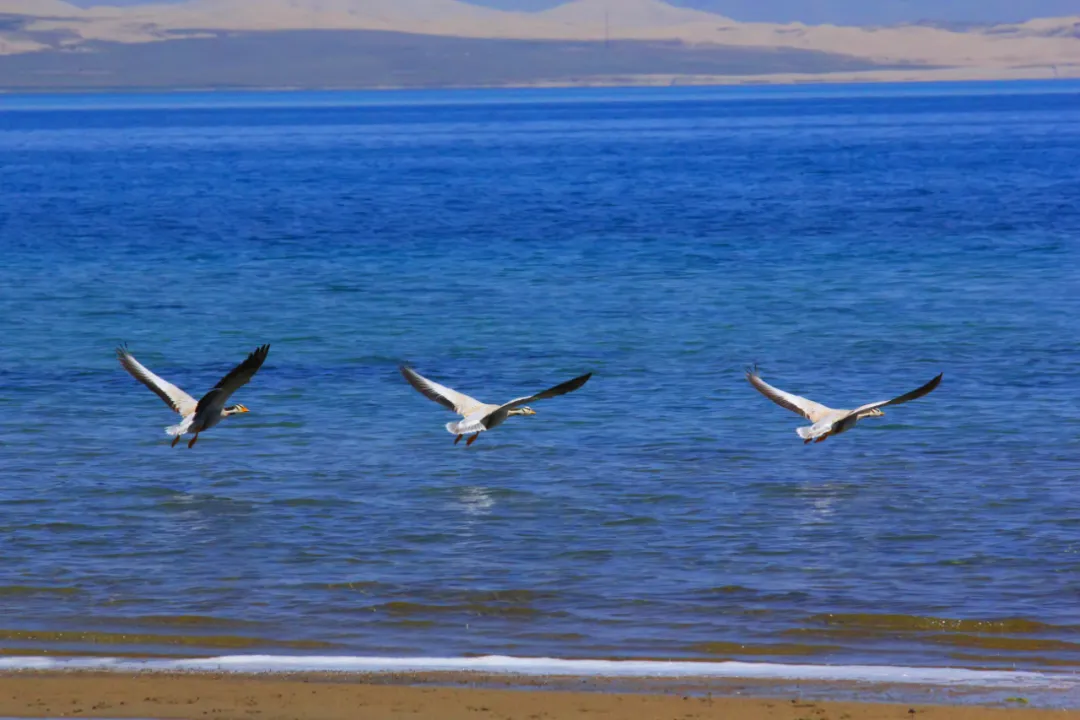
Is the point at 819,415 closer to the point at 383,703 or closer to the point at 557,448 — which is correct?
the point at 557,448

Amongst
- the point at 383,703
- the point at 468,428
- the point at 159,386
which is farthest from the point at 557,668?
the point at 159,386

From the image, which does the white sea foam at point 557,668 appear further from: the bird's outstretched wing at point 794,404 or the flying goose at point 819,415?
the bird's outstretched wing at point 794,404

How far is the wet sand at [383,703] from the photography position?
1076cm

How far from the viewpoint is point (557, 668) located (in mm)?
12133

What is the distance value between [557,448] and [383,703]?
9.94 meters

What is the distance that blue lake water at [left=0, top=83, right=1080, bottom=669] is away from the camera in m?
13.7

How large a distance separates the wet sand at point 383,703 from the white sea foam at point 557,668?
41 cm

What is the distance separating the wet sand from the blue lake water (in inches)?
49.3

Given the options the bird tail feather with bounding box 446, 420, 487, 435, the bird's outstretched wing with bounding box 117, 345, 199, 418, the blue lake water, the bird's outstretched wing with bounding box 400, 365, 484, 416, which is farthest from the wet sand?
the bird's outstretched wing with bounding box 400, 365, 484, 416

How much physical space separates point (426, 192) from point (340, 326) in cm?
4611

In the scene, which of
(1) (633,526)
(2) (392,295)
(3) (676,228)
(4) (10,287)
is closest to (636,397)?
(1) (633,526)

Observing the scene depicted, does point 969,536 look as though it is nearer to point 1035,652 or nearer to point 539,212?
point 1035,652

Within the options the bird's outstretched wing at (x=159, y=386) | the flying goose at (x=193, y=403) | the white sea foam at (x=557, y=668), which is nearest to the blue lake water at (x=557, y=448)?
the white sea foam at (x=557, y=668)

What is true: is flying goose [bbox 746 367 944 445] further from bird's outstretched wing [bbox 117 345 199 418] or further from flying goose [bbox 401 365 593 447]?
bird's outstretched wing [bbox 117 345 199 418]
